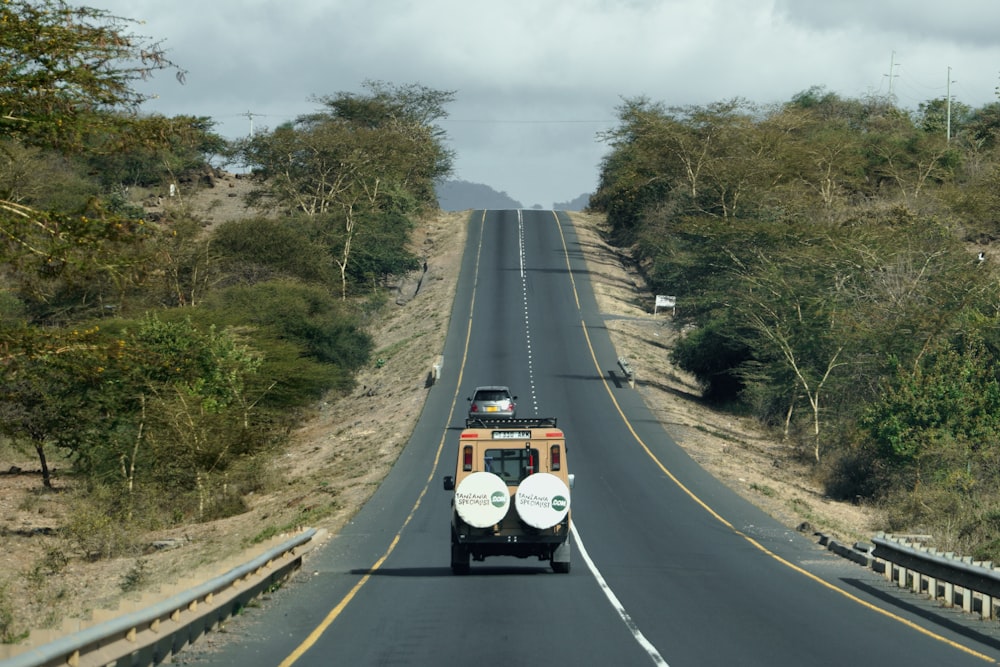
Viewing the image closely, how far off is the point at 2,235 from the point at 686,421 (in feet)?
143

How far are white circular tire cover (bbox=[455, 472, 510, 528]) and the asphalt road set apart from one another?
1212 mm

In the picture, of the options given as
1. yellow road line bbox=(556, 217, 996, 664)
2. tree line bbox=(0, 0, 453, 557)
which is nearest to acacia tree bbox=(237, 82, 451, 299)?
tree line bbox=(0, 0, 453, 557)

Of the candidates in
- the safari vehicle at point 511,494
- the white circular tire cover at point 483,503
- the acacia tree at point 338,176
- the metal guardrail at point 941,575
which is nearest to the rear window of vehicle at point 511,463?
the safari vehicle at point 511,494

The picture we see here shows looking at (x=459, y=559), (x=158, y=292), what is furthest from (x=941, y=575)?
(x=158, y=292)

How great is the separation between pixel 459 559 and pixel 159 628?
32.3ft

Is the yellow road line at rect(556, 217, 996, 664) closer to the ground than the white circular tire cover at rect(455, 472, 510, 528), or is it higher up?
closer to the ground

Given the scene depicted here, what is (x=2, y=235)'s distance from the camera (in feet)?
68.7

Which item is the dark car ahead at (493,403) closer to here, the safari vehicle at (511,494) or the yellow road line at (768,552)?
the yellow road line at (768,552)

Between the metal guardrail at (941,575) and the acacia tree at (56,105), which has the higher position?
the acacia tree at (56,105)

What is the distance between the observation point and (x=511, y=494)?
21203 mm

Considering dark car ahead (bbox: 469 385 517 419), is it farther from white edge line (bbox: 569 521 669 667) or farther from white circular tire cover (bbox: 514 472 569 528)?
white circular tire cover (bbox: 514 472 569 528)

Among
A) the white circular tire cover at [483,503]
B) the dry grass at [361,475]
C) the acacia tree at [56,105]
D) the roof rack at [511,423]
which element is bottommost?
the dry grass at [361,475]

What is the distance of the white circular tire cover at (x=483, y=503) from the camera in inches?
800

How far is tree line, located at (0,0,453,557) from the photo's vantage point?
2147 cm
